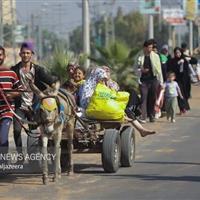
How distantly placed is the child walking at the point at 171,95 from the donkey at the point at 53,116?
30.6ft

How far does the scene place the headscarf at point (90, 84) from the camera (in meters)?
11.7

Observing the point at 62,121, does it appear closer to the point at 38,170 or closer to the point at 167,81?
the point at 38,170

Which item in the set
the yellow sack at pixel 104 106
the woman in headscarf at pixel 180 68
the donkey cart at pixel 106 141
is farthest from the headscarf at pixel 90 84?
the woman in headscarf at pixel 180 68

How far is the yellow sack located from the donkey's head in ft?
4.33

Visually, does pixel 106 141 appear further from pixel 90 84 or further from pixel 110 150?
pixel 90 84

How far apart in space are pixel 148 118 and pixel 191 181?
928 cm

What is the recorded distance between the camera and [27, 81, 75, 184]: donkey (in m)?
10.1

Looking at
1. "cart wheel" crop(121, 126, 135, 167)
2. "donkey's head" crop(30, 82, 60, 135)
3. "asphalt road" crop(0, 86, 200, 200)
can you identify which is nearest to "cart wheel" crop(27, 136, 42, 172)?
"asphalt road" crop(0, 86, 200, 200)

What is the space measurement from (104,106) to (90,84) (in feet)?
1.64

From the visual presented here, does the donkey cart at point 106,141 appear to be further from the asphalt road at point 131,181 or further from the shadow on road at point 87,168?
the shadow on road at point 87,168

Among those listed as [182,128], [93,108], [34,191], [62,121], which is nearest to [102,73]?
[93,108]

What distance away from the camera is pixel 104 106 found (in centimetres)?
1151

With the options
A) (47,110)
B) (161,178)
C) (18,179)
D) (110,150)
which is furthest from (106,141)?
(47,110)

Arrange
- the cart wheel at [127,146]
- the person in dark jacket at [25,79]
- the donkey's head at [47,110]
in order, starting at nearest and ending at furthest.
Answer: the donkey's head at [47,110]
the person in dark jacket at [25,79]
the cart wheel at [127,146]
